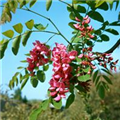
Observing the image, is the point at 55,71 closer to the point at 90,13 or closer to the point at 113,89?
the point at 90,13

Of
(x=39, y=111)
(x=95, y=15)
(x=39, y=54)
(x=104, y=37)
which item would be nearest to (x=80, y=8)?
(x=95, y=15)

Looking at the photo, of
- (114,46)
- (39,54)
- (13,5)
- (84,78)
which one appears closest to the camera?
(84,78)

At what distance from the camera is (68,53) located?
1474 millimetres

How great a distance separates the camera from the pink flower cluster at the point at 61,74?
1.37 metres

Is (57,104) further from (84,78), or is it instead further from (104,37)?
(104,37)

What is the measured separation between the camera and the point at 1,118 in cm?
502

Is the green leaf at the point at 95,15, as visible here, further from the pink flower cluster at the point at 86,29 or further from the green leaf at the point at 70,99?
the green leaf at the point at 70,99

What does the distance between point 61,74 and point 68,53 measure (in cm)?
15

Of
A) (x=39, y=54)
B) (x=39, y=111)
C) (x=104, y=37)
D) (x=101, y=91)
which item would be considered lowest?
(x=39, y=111)

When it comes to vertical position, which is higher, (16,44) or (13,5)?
(13,5)

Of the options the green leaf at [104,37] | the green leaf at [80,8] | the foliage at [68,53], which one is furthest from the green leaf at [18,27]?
the green leaf at [104,37]

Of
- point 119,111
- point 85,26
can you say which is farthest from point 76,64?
point 119,111

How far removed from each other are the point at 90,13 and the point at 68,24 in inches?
8.9

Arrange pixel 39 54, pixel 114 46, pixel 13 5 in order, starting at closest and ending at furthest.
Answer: pixel 39 54, pixel 13 5, pixel 114 46
